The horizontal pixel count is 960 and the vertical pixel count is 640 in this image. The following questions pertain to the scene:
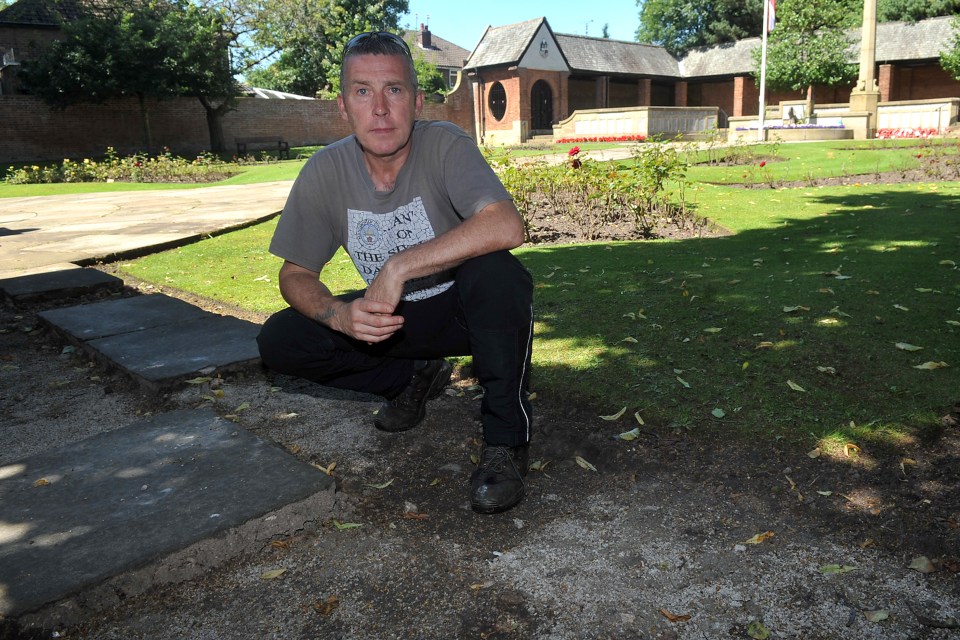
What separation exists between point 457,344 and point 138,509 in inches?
46.6

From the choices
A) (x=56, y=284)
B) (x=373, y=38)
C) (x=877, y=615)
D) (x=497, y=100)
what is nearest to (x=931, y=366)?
(x=877, y=615)

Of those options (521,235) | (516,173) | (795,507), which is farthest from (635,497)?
(516,173)

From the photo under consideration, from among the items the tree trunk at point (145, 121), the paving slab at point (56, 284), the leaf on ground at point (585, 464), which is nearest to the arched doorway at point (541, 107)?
the tree trunk at point (145, 121)

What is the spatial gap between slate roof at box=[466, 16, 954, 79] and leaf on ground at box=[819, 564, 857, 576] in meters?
36.4

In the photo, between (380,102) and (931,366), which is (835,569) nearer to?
(931,366)

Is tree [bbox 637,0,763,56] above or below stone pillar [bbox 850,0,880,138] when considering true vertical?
above

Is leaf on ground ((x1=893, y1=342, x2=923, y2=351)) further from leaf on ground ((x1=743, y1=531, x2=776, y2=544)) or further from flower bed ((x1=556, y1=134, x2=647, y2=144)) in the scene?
flower bed ((x1=556, y1=134, x2=647, y2=144))

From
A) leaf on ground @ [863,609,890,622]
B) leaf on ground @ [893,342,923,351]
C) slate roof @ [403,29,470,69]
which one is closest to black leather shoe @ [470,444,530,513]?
leaf on ground @ [863,609,890,622]

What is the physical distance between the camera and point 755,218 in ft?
24.7

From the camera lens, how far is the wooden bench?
2826 cm

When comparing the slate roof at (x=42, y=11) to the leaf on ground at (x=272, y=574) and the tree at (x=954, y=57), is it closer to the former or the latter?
the leaf on ground at (x=272, y=574)

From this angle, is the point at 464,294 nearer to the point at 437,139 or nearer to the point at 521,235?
the point at 521,235

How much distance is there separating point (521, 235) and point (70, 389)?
242 cm

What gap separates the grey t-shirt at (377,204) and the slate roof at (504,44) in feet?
116
